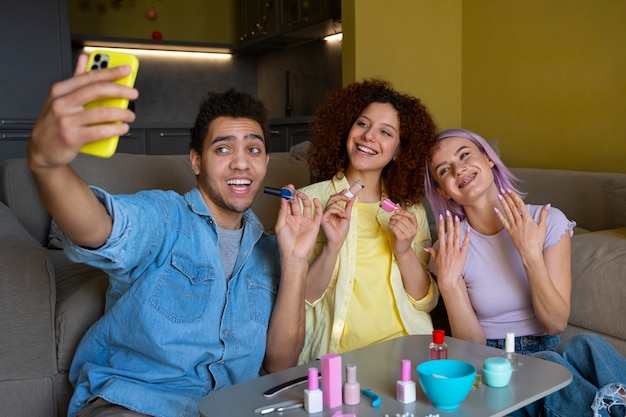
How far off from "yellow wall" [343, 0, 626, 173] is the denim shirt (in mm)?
2383

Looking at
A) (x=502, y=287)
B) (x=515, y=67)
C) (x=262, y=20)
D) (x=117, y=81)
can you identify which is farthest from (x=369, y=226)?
(x=262, y=20)

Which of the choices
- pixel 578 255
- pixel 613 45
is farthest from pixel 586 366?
pixel 613 45

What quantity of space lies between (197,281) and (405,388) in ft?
1.85

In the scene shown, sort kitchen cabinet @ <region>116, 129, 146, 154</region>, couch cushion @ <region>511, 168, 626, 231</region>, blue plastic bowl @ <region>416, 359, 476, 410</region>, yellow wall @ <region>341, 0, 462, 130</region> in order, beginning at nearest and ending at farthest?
blue plastic bowl @ <region>416, 359, 476, 410</region>
couch cushion @ <region>511, 168, 626, 231</region>
yellow wall @ <region>341, 0, 462, 130</region>
kitchen cabinet @ <region>116, 129, 146, 154</region>

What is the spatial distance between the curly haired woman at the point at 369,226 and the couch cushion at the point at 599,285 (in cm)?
47

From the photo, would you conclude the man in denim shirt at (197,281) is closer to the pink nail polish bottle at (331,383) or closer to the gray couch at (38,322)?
the gray couch at (38,322)

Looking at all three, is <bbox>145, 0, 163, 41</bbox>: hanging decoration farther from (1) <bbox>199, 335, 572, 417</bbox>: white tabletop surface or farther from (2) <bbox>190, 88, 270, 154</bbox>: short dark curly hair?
(1) <bbox>199, 335, 572, 417</bbox>: white tabletop surface

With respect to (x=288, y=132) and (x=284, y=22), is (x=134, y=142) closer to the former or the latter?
(x=288, y=132)

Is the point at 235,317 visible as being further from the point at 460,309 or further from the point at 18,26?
the point at 18,26

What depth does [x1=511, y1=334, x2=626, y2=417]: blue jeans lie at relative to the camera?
1360mm

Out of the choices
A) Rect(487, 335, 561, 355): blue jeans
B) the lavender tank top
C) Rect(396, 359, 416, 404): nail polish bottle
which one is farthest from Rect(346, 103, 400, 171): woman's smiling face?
Rect(396, 359, 416, 404): nail polish bottle

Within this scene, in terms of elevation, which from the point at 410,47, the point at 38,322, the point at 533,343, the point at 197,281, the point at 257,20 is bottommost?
the point at 533,343

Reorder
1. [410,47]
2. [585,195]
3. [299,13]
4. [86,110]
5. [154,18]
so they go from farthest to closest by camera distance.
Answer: [154,18], [299,13], [410,47], [585,195], [86,110]

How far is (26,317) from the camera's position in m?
1.67
